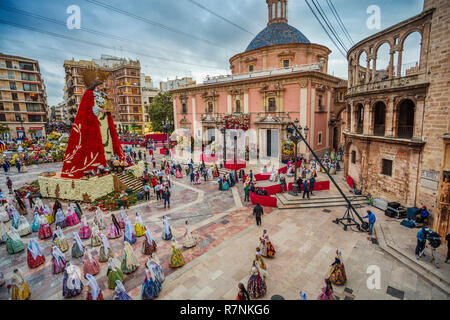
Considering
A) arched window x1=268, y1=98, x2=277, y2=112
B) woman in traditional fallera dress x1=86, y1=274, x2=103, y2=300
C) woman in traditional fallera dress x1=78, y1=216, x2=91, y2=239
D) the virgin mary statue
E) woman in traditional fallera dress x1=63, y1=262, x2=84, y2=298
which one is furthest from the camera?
arched window x1=268, y1=98, x2=277, y2=112

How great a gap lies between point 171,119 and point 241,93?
18324 mm

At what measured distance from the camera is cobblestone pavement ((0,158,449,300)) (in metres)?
7.34

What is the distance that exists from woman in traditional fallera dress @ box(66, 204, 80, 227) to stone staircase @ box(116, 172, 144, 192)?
463 centimetres

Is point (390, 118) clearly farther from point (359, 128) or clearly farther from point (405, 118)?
point (359, 128)

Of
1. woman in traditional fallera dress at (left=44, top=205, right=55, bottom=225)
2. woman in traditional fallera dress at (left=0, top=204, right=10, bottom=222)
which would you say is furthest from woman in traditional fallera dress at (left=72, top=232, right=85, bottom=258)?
woman in traditional fallera dress at (left=0, top=204, right=10, bottom=222)

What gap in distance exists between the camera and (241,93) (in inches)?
1107

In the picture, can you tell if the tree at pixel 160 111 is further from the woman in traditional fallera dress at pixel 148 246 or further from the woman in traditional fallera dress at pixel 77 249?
the woman in traditional fallera dress at pixel 148 246

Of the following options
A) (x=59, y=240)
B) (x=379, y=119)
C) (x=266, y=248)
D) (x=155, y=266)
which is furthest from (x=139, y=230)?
(x=379, y=119)

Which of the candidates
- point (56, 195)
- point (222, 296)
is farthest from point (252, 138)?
point (222, 296)

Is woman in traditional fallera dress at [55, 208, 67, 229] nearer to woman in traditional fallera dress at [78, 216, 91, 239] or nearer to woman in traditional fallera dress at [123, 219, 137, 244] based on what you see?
woman in traditional fallera dress at [78, 216, 91, 239]

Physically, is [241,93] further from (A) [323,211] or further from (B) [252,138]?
(A) [323,211]

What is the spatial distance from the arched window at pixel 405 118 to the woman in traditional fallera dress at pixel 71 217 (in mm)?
19205

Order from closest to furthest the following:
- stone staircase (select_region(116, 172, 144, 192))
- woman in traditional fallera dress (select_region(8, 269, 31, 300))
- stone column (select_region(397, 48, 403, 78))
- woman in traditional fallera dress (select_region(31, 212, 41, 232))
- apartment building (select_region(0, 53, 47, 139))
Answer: woman in traditional fallera dress (select_region(8, 269, 31, 300)) → woman in traditional fallera dress (select_region(31, 212, 41, 232)) → stone column (select_region(397, 48, 403, 78)) → stone staircase (select_region(116, 172, 144, 192)) → apartment building (select_region(0, 53, 47, 139))

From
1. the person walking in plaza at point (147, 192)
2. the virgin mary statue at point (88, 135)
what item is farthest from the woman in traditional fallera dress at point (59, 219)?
the person walking in plaza at point (147, 192)
